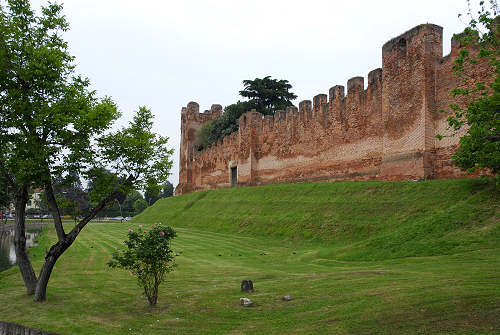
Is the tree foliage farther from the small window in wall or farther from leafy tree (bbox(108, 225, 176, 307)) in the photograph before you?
leafy tree (bbox(108, 225, 176, 307))

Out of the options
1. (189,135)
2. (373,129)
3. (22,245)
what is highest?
(189,135)

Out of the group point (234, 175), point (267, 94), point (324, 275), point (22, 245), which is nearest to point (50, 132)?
point (22, 245)

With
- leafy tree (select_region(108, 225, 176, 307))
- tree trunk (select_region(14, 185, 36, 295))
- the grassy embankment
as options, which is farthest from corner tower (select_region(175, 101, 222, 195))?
leafy tree (select_region(108, 225, 176, 307))

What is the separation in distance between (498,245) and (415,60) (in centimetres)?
1195

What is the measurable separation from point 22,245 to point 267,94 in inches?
1882

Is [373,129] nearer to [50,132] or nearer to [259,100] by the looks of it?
[50,132]

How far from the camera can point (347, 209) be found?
819 inches

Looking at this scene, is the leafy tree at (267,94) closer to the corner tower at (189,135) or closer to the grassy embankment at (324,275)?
the corner tower at (189,135)

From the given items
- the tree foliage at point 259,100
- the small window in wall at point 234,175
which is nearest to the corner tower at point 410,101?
the small window in wall at point 234,175

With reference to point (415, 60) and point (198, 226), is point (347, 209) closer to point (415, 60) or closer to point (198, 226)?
point (415, 60)

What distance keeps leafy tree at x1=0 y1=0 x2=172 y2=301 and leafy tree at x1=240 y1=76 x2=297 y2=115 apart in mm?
45906

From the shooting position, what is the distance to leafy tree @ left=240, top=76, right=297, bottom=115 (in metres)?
55.9

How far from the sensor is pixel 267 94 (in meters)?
56.2

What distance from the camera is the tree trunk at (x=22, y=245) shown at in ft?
33.8
